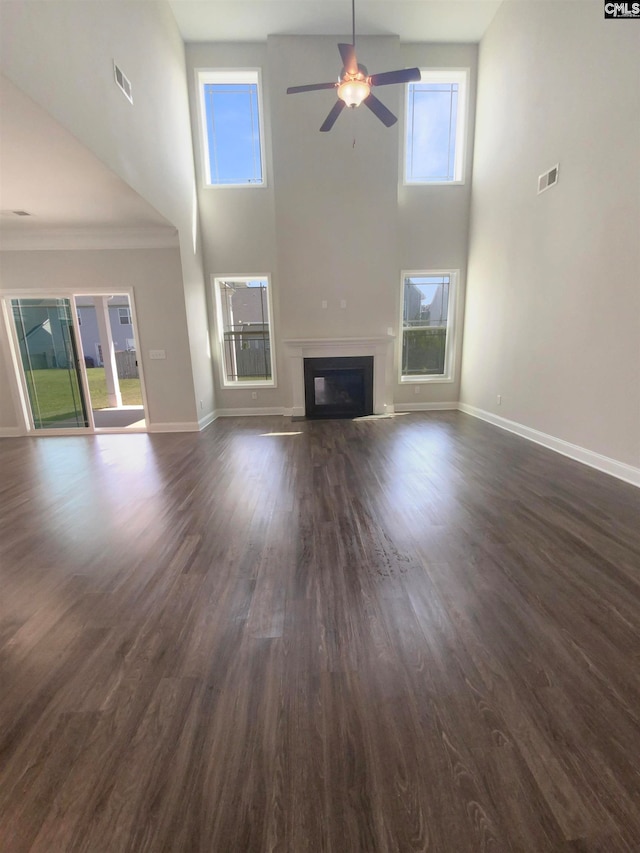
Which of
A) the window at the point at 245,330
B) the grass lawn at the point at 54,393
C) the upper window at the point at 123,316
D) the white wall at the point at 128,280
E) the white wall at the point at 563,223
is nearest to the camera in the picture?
the white wall at the point at 563,223

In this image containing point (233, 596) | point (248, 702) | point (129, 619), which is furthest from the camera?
point (233, 596)

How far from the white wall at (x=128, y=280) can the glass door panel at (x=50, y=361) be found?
0.23m

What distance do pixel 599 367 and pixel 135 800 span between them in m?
4.31

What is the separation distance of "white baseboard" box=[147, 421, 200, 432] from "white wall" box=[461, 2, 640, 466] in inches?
182

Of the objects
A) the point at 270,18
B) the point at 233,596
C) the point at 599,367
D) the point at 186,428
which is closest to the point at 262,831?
the point at 233,596

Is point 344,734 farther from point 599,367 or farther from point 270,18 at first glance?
point 270,18

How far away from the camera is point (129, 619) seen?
1.68 m

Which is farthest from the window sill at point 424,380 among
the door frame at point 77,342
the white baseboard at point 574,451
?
the door frame at point 77,342

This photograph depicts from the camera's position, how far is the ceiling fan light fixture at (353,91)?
10.8ft

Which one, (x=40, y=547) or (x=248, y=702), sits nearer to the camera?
(x=248, y=702)

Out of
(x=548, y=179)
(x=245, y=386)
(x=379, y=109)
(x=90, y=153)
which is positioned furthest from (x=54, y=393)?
(x=548, y=179)

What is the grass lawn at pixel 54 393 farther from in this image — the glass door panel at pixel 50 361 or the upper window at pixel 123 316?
the upper window at pixel 123 316

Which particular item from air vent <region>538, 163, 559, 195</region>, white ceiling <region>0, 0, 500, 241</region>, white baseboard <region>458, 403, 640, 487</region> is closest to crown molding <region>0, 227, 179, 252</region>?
white ceiling <region>0, 0, 500, 241</region>

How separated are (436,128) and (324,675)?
7.83 m
